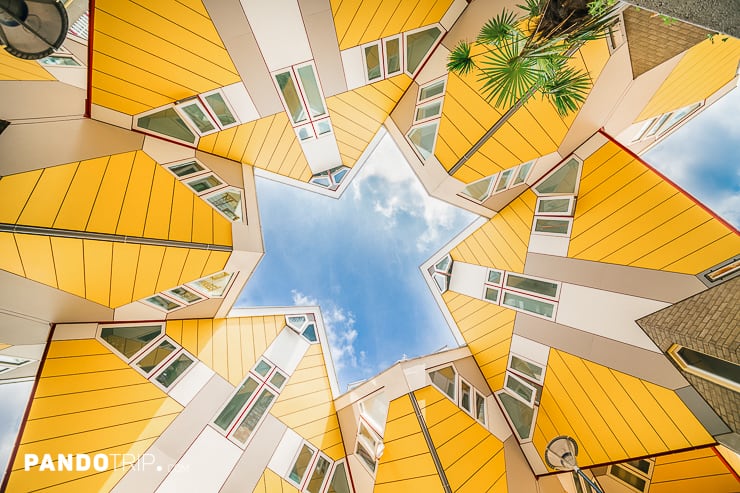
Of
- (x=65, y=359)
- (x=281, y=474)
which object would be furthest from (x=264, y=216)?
(x=281, y=474)

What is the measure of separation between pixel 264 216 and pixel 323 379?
15.3 ft

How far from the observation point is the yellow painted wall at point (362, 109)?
5742mm

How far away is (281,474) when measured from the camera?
5328 millimetres

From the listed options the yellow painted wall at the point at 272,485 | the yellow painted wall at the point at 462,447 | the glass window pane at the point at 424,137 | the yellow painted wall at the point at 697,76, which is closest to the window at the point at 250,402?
the yellow painted wall at the point at 272,485

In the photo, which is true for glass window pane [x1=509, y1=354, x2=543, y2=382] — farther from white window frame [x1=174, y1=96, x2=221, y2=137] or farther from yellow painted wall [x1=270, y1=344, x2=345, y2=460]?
white window frame [x1=174, y1=96, x2=221, y2=137]

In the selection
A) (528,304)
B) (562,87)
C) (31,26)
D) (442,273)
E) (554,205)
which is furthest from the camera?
(442,273)

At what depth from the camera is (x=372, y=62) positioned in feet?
17.2

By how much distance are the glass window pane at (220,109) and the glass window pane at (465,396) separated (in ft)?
24.1

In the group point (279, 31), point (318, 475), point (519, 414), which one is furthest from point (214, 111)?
point (519, 414)

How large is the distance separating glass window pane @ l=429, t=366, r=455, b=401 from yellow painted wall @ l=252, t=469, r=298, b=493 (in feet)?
11.2

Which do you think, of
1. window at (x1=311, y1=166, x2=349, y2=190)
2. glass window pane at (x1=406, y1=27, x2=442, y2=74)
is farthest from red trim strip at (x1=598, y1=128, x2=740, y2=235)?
window at (x1=311, y1=166, x2=349, y2=190)

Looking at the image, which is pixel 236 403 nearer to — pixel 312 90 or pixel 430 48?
pixel 312 90

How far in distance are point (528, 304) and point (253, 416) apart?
613 cm

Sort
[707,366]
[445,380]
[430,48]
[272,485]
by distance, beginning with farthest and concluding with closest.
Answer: [445,380] → [430,48] → [272,485] → [707,366]
